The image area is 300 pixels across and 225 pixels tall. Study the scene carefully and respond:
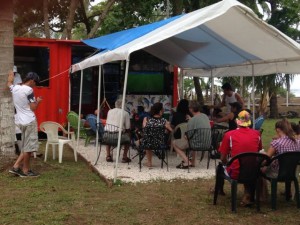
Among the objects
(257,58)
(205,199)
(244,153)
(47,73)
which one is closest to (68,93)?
(47,73)

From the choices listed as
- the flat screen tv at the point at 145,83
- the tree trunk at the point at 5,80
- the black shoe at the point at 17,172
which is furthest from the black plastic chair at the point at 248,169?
the flat screen tv at the point at 145,83

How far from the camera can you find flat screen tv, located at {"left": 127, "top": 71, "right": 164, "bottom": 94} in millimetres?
12781

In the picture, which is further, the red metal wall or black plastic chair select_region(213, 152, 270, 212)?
the red metal wall

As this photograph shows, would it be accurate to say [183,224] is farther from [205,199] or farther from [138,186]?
[138,186]

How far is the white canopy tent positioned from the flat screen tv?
29.1 inches

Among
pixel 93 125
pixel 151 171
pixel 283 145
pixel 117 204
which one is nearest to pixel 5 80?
pixel 93 125

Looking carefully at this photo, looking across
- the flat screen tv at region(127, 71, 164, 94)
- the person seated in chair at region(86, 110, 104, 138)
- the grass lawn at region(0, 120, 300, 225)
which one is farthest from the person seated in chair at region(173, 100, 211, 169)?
the flat screen tv at region(127, 71, 164, 94)

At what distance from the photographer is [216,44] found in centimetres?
962

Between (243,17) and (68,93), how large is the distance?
673cm

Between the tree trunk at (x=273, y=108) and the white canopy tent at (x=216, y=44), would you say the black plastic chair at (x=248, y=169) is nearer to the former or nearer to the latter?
the white canopy tent at (x=216, y=44)

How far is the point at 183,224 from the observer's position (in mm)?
4879

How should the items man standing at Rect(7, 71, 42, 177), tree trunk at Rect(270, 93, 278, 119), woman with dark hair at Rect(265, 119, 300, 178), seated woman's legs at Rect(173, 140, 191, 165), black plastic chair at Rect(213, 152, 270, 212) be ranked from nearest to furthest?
1. black plastic chair at Rect(213, 152, 270, 212)
2. woman with dark hair at Rect(265, 119, 300, 178)
3. man standing at Rect(7, 71, 42, 177)
4. seated woman's legs at Rect(173, 140, 191, 165)
5. tree trunk at Rect(270, 93, 278, 119)

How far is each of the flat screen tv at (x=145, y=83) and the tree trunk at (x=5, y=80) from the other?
206 inches

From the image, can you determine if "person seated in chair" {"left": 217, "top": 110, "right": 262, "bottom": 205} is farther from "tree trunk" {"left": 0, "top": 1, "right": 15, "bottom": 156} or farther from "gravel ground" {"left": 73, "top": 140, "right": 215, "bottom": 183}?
"tree trunk" {"left": 0, "top": 1, "right": 15, "bottom": 156}
